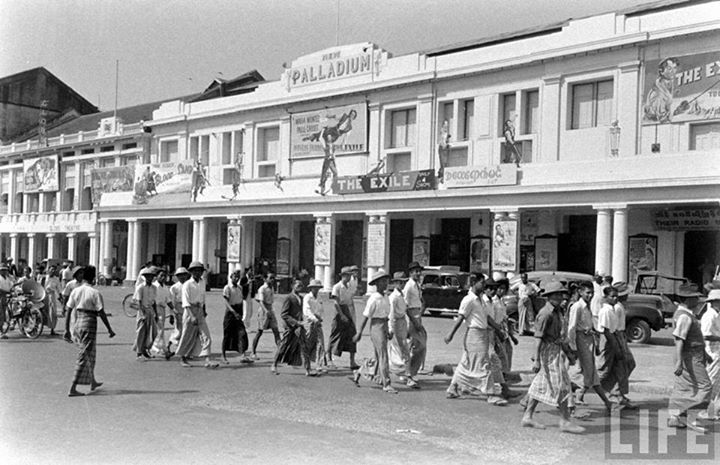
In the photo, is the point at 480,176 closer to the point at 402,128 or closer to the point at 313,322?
the point at 402,128

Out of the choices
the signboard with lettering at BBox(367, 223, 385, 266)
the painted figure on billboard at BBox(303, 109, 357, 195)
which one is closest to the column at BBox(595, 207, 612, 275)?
the signboard with lettering at BBox(367, 223, 385, 266)

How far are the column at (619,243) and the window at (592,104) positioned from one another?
Answer: 4.02 m

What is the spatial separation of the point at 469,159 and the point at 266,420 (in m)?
22.5

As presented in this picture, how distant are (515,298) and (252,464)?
13.8 m

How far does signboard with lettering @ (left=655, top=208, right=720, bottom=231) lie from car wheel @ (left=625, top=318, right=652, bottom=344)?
823 cm

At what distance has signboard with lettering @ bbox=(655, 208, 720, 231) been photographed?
79.1 feet

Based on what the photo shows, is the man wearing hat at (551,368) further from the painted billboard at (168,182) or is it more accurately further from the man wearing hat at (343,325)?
the painted billboard at (168,182)

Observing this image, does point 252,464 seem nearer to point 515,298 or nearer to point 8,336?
point 8,336

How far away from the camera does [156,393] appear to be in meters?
10.0

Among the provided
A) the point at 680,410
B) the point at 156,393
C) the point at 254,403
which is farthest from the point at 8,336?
the point at 680,410

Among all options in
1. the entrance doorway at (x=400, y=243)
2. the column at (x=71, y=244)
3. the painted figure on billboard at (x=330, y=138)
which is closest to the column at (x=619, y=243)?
the entrance doorway at (x=400, y=243)

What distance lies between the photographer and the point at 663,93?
2430 cm

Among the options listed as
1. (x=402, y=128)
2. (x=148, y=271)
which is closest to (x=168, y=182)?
(x=402, y=128)

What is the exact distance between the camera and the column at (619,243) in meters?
23.7
